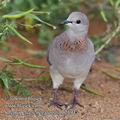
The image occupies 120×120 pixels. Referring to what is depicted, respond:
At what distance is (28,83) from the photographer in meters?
4.64

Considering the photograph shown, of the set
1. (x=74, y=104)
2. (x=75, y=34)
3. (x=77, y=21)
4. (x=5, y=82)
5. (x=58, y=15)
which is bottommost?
(x=74, y=104)

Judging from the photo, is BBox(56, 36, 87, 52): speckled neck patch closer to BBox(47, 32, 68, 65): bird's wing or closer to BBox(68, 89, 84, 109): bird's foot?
BBox(47, 32, 68, 65): bird's wing

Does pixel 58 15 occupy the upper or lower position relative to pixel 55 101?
upper

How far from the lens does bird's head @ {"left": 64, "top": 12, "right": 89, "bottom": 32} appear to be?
4000 millimetres

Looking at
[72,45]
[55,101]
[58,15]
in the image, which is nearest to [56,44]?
[72,45]

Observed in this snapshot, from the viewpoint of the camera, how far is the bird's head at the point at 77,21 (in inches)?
157

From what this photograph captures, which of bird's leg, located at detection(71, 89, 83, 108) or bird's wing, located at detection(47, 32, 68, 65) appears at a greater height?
bird's wing, located at detection(47, 32, 68, 65)

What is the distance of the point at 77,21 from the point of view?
13.3 ft

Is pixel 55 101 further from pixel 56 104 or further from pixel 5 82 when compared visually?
pixel 5 82

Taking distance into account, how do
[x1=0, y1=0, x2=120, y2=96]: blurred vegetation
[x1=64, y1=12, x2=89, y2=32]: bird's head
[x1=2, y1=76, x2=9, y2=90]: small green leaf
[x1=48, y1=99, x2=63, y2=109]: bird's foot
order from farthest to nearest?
1. [x1=0, y1=0, x2=120, y2=96]: blurred vegetation
2. [x1=48, y1=99, x2=63, y2=109]: bird's foot
3. [x1=64, y1=12, x2=89, y2=32]: bird's head
4. [x1=2, y1=76, x2=9, y2=90]: small green leaf

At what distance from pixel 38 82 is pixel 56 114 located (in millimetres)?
797

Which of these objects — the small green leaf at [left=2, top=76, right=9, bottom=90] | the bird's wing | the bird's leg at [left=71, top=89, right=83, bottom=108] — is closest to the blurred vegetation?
the bird's leg at [left=71, top=89, right=83, bottom=108]

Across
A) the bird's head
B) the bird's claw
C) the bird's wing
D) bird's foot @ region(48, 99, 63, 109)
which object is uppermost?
the bird's head

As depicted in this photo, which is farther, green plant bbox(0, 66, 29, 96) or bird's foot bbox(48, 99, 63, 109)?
bird's foot bbox(48, 99, 63, 109)
